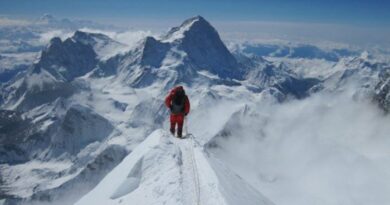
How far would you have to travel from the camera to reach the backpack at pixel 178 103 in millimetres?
34656

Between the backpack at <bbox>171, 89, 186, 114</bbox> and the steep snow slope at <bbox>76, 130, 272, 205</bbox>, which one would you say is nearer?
the steep snow slope at <bbox>76, 130, 272, 205</bbox>

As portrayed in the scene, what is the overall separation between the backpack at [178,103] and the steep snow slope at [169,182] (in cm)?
644

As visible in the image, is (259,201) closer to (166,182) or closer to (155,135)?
(166,182)

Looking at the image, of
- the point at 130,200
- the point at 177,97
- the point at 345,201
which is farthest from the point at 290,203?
the point at 130,200

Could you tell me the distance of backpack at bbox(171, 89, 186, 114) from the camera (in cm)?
3466

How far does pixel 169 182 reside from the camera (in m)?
21.6

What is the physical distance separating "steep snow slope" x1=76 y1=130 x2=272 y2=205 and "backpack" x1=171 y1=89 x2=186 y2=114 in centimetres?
644

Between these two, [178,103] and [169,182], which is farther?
[178,103]

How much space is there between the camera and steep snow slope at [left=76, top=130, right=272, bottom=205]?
66.1 feet

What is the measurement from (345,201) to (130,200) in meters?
164

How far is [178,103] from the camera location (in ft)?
115

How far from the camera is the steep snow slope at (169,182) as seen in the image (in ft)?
66.1

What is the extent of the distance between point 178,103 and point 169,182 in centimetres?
1385

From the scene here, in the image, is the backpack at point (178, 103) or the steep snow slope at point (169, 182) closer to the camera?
the steep snow slope at point (169, 182)
